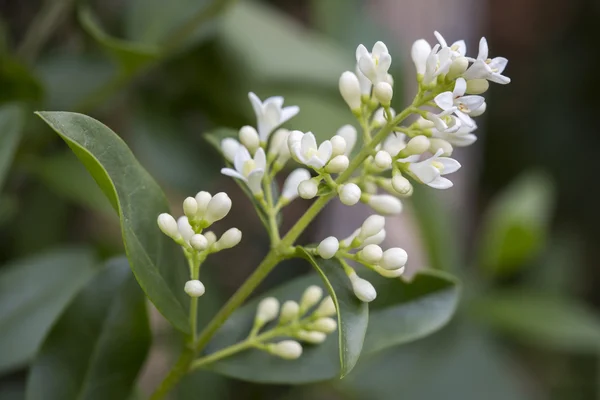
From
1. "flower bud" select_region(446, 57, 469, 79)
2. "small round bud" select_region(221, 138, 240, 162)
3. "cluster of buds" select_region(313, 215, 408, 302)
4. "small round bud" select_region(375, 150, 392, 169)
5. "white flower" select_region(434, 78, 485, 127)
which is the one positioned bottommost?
"cluster of buds" select_region(313, 215, 408, 302)

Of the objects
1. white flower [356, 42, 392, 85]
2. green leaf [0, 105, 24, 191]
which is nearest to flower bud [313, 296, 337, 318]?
white flower [356, 42, 392, 85]

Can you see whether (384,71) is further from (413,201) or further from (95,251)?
(413,201)

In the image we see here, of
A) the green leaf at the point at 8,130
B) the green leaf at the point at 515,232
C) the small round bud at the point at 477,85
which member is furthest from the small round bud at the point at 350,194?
the green leaf at the point at 515,232

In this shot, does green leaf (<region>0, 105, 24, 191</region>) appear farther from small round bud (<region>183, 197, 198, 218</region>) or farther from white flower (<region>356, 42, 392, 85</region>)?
white flower (<region>356, 42, 392, 85</region>)

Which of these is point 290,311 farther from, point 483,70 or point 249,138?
point 483,70

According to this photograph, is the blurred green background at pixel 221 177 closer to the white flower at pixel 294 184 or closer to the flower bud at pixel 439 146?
the white flower at pixel 294 184

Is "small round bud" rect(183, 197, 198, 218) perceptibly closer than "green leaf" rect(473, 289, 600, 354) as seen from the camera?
Yes
